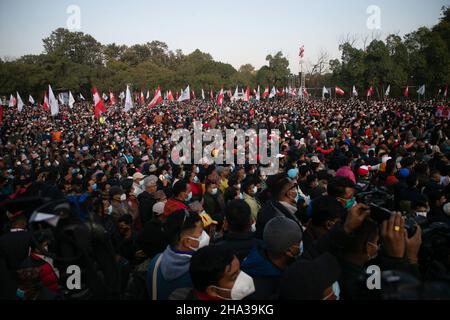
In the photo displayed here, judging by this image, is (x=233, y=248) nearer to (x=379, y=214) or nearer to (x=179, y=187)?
(x=379, y=214)

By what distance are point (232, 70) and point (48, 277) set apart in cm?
6295

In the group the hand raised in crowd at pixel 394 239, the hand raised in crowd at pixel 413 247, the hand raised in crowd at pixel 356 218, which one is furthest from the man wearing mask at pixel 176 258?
the hand raised in crowd at pixel 413 247

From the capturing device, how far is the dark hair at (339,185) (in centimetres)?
393

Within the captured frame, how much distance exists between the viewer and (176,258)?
2.46 m

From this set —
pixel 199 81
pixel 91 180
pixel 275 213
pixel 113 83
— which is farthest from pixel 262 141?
pixel 113 83

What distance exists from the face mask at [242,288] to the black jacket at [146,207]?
3.43m

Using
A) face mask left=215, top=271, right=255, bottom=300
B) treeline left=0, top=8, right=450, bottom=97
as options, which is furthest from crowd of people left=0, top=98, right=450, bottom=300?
treeline left=0, top=8, right=450, bottom=97

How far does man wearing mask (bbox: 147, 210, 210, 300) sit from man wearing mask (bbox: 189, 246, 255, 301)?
0.38 metres

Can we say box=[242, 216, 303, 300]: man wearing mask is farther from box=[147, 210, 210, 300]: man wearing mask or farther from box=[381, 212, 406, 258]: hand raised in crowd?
box=[381, 212, 406, 258]: hand raised in crowd

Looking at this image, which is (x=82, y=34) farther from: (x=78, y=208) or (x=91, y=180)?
(x=78, y=208)

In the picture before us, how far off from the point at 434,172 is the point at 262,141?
5.87m

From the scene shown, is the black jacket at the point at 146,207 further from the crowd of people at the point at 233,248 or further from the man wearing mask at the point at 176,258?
the man wearing mask at the point at 176,258

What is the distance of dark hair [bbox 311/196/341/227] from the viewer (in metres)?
2.88

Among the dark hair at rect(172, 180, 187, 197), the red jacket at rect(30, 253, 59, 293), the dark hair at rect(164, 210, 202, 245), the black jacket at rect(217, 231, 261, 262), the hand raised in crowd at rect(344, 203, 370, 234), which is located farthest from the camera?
the dark hair at rect(172, 180, 187, 197)
